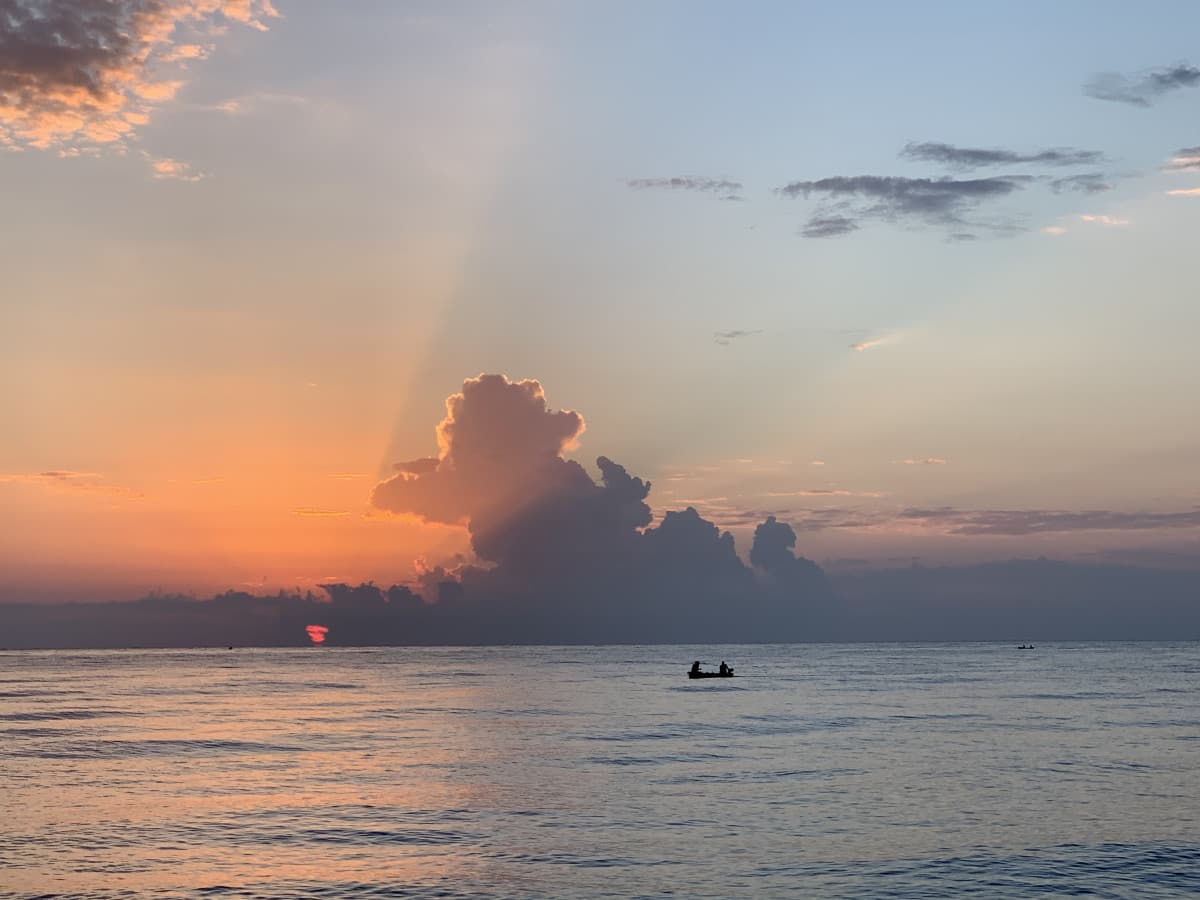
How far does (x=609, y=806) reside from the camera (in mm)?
58188

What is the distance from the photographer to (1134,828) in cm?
5241

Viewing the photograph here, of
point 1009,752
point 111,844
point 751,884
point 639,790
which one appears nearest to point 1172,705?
point 1009,752

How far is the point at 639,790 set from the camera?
63406mm

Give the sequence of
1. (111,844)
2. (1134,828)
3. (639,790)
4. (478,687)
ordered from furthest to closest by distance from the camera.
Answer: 1. (478,687)
2. (639,790)
3. (1134,828)
4. (111,844)

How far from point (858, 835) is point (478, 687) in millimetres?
143037

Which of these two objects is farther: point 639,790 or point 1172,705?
point 1172,705

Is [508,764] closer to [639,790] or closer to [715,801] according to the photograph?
[639,790]

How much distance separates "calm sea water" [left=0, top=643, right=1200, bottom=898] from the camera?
42906 mm

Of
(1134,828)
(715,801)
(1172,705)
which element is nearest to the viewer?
(1134,828)

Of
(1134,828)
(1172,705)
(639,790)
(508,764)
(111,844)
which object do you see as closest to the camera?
(111,844)

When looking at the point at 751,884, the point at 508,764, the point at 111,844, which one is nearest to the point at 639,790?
the point at 508,764

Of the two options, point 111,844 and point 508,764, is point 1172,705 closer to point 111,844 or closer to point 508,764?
point 508,764

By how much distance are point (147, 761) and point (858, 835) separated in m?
52.1

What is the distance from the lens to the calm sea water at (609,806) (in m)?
42.9
